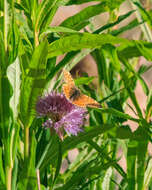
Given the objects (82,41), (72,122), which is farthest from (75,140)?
(82,41)

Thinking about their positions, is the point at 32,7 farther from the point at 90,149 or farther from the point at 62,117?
the point at 90,149

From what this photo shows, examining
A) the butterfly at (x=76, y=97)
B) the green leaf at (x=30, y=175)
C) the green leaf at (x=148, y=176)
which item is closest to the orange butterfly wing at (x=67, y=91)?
the butterfly at (x=76, y=97)

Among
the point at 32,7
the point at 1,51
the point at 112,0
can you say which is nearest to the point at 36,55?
the point at 1,51

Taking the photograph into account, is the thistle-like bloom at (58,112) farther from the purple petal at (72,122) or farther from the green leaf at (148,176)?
the green leaf at (148,176)

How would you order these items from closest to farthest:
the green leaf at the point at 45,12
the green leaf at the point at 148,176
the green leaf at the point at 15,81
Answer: the green leaf at the point at 15,81, the green leaf at the point at 45,12, the green leaf at the point at 148,176

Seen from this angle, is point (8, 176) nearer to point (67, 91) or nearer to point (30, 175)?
point (30, 175)
